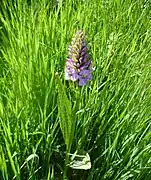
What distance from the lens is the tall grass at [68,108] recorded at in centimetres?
110

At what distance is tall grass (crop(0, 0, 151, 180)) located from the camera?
3.60 ft

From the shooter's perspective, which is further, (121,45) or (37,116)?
(121,45)

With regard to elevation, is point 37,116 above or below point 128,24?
below

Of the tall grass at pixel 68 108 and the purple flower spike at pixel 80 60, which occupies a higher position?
the purple flower spike at pixel 80 60

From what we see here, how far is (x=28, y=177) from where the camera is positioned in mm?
1111

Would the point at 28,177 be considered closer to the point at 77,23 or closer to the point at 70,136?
the point at 70,136

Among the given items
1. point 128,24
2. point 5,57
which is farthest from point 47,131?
point 128,24

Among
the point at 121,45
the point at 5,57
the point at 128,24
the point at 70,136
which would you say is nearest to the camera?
the point at 70,136

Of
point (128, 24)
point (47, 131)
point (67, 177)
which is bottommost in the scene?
point (67, 177)

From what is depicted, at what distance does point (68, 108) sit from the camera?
96 cm

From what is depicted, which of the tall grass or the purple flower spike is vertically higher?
the purple flower spike

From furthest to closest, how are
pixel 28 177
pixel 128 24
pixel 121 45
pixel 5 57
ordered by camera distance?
pixel 128 24 < pixel 121 45 < pixel 5 57 < pixel 28 177

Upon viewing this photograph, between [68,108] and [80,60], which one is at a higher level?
[80,60]

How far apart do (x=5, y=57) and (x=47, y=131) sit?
37 cm
